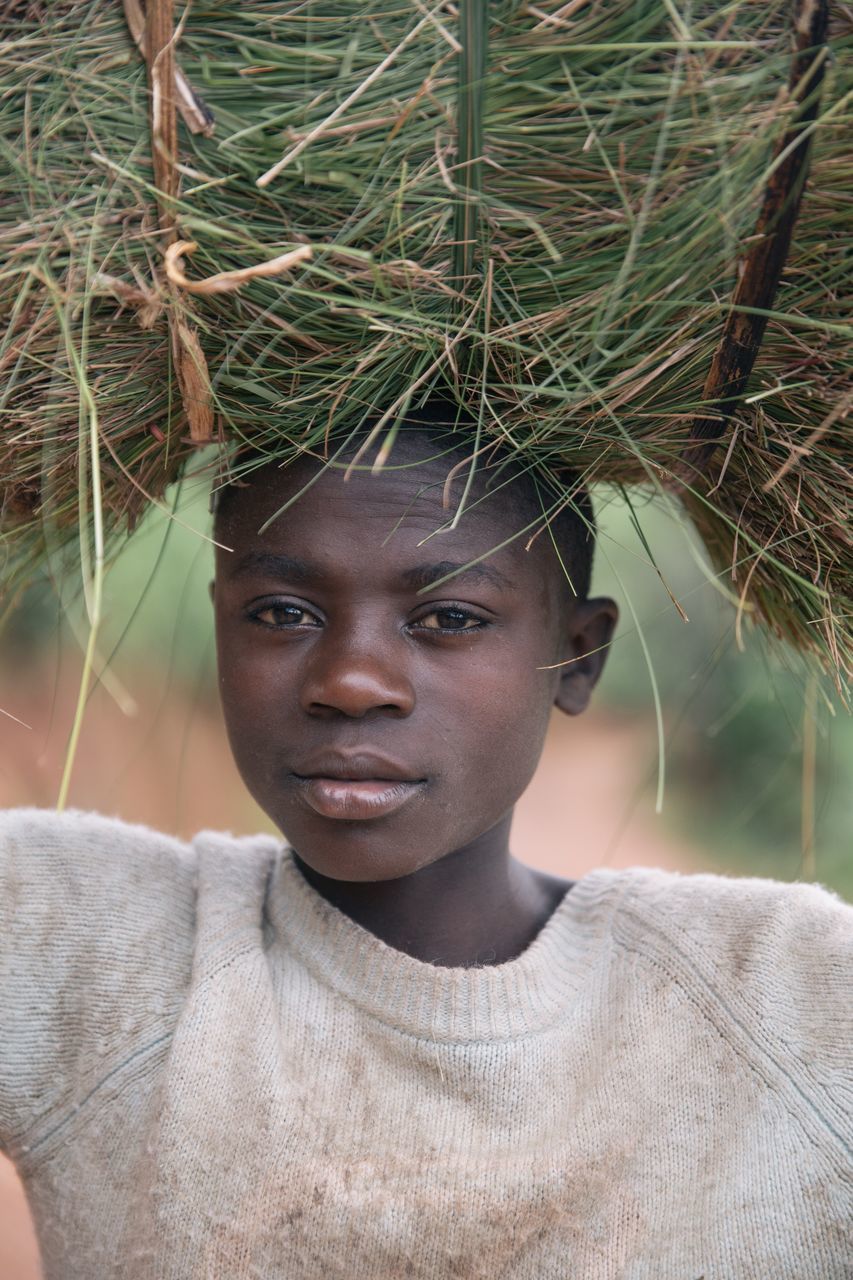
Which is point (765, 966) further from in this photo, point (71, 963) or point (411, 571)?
point (71, 963)

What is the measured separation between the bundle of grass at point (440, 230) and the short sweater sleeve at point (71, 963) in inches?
17.0

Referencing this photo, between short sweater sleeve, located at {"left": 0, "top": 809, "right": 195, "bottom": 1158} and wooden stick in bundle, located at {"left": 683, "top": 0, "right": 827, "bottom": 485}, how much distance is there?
29.7 inches

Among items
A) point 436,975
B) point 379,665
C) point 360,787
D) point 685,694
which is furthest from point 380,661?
point 685,694

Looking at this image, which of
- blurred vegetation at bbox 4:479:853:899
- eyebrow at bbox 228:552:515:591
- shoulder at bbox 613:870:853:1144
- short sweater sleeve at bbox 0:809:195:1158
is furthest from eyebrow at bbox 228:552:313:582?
blurred vegetation at bbox 4:479:853:899

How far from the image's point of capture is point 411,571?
1.27 meters

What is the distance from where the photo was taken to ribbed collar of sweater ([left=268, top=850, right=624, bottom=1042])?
1358 millimetres

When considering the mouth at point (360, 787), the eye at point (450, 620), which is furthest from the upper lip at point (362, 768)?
the eye at point (450, 620)

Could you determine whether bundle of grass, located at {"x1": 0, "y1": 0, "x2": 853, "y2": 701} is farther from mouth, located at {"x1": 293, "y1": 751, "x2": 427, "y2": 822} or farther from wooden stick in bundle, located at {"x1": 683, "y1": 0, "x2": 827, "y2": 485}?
mouth, located at {"x1": 293, "y1": 751, "x2": 427, "y2": 822}

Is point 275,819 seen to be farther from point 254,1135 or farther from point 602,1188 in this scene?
point 602,1188

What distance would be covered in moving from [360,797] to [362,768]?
28mm

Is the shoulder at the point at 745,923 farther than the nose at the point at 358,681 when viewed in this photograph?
Yes

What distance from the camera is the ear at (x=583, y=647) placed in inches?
60.2

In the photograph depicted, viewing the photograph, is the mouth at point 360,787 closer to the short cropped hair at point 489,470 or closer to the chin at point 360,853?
the chin at point 360,853

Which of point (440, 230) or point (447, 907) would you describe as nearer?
point (440, 230)
